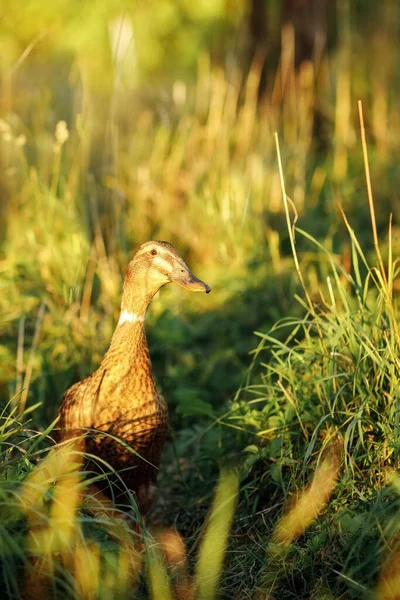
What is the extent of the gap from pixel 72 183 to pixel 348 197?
208 cm

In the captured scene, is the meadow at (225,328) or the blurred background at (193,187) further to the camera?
the blurred background at (193,187)

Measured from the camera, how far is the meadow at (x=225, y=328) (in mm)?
2365

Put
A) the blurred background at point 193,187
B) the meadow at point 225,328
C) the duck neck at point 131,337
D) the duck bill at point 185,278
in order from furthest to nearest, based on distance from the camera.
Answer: the blurred background at point 193,187, the duck neck at point 131,337, the duck bill at point 185,278, the meadow at point 225,328

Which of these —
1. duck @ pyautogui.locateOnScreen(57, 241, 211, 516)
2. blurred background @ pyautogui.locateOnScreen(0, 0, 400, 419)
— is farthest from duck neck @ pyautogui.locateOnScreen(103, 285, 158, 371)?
blurred background @ pyautogui.locateOnScreen(0, 0, 400, 419)

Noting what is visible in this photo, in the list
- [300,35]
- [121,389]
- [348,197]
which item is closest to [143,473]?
[121,389]

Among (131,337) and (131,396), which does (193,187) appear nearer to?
(131,337)

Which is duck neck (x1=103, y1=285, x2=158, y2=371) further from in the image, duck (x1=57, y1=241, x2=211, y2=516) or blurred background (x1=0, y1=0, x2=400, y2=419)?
blurred background (x1=0, y1=0, x2=400, y2=419)

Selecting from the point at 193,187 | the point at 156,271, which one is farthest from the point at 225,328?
the point at 156,271

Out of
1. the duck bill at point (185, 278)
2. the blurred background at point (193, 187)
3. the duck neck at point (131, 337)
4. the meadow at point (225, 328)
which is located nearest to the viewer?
the meadow at point (225, 328)

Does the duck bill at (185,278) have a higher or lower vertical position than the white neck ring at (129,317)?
higher

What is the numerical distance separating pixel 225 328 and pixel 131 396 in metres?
1.48

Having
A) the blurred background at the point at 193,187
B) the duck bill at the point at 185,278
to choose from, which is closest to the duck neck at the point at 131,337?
the duck bill at the point at 185,278

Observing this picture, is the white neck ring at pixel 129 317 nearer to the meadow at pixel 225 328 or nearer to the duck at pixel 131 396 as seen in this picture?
the duck at pixel 131 396

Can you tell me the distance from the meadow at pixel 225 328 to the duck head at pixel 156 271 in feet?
1.17
